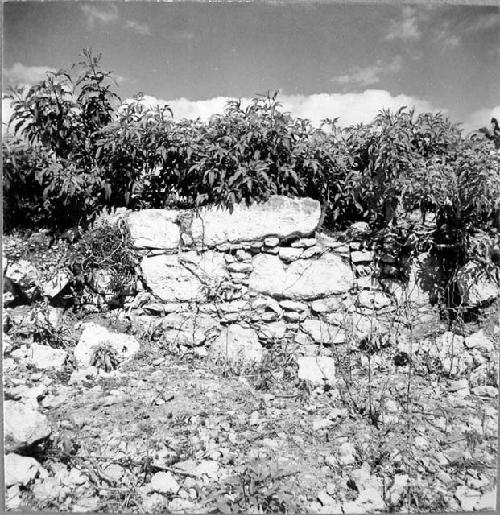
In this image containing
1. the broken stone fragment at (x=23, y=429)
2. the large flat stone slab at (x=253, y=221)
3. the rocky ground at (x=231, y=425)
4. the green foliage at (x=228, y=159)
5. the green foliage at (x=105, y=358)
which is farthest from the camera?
the large flat stone slab at (x=253, y=221)

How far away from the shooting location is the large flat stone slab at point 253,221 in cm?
372

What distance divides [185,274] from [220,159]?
1.10 meters

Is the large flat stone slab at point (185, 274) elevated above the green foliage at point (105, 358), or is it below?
above

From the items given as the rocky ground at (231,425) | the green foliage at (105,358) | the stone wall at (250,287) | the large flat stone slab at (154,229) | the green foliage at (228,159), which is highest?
the green foliage at (228,159)

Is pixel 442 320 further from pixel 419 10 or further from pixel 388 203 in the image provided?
pixel 419 10

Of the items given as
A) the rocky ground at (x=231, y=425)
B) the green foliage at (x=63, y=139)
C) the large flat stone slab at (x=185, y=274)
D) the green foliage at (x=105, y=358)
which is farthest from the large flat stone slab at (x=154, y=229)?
the green foliage at (x=105, y=358)


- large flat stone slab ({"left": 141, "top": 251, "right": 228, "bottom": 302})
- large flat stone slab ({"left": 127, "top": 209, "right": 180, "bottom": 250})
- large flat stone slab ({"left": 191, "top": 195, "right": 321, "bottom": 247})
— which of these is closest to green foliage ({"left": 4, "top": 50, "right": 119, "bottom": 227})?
large flat stone slab ({"left": 127, "top": 209, "right": 180, "bottom": 250})

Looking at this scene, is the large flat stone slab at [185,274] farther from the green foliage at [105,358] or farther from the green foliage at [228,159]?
the green foliage at [105,358]

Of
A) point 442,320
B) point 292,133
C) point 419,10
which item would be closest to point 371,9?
point 419,10

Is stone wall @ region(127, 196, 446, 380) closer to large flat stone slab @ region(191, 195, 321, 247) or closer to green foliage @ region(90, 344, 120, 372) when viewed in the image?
large flat stone slab @ region(191, 195, 321, 247)

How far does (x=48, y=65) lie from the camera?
323cm

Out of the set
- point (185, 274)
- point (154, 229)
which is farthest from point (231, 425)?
point (154, 229)

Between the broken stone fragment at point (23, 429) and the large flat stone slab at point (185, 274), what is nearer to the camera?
the broken stone fragment at point (23, 429)

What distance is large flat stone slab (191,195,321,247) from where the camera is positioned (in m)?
3.72
